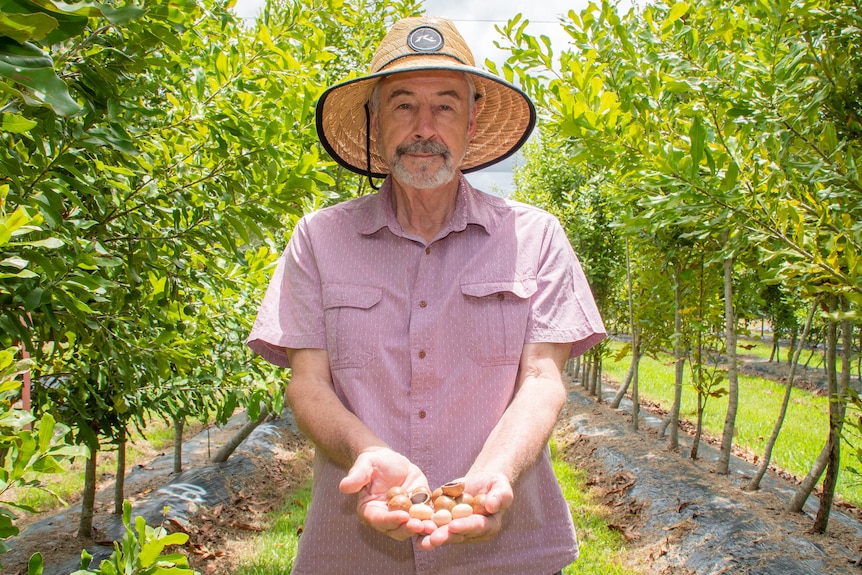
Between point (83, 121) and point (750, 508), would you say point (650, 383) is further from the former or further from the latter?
point (83, 121)

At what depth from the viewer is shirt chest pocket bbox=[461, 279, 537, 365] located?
176 cm

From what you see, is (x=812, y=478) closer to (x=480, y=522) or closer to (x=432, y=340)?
(x=432, y=340)

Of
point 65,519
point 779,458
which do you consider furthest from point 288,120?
point 779,458

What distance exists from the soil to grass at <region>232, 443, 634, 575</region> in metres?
0.08

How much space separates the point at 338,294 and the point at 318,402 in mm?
274

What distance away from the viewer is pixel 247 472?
23.8ft

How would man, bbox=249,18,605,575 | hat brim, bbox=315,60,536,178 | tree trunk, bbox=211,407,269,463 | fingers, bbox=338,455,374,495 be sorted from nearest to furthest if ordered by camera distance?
fingers, bbox=338,455,374,495
man, bbox=249,18,605,575
hat brim, bbox=315,60,536,178
tree trunk, bbox=211,407,269,463

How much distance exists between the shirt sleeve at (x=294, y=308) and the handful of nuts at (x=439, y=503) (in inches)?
18.7

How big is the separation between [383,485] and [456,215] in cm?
74

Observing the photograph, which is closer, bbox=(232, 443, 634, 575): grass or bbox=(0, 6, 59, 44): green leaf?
bbox=(0, 6, 59, 44): green leaf

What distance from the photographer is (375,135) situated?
220cm

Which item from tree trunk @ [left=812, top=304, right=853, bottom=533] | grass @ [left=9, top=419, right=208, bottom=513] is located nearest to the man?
tree trunk @ [left=812, top=304, right=853, bottom=533]

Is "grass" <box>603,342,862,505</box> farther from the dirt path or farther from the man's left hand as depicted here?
the man's left hand

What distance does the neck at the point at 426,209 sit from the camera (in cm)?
193
